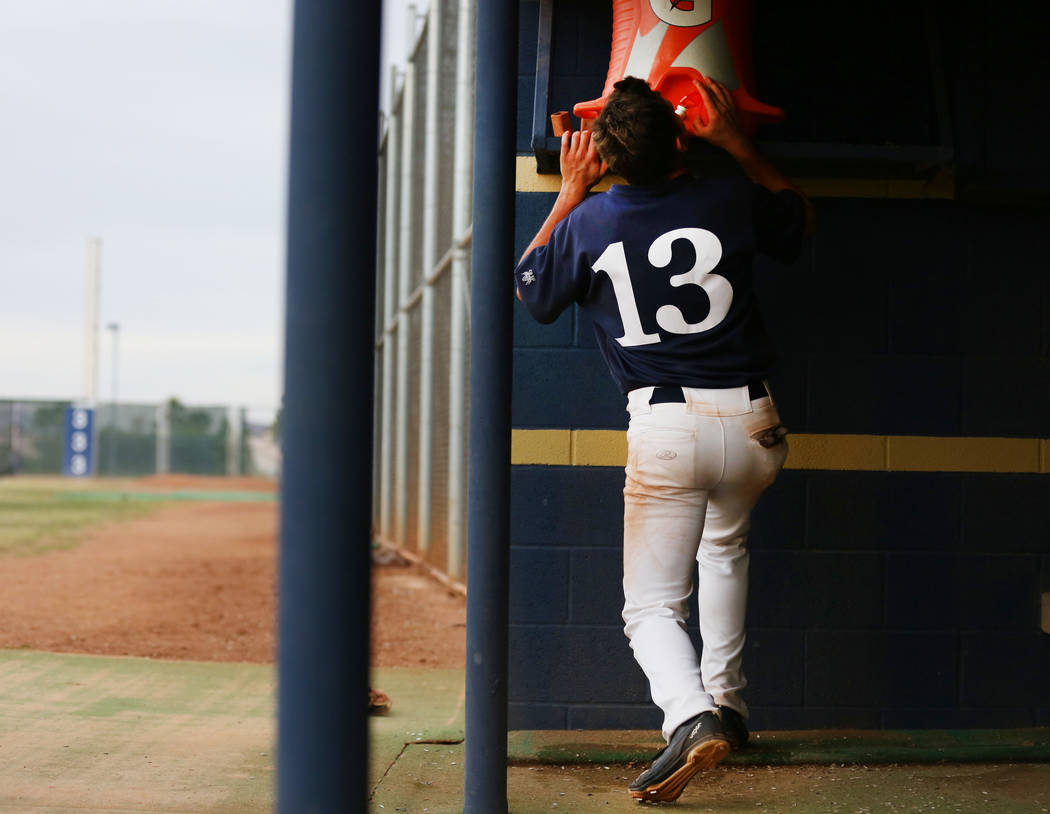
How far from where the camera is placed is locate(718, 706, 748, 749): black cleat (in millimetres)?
3689

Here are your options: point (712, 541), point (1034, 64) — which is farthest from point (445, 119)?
point (712, 541)

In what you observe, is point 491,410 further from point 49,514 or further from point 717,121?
point 49,514

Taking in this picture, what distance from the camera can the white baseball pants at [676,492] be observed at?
3221 millimetres

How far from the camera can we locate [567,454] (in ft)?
13.6

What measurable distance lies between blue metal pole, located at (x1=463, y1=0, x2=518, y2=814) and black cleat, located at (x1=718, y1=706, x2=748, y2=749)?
888 millimetres

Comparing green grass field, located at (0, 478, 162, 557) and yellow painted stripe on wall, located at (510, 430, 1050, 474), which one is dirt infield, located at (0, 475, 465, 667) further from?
yellow painted stripe on wall, located at (510, 430, 1050, 474)

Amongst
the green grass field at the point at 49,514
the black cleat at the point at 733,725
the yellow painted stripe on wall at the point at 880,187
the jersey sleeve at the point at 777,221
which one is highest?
the yellow painted stripe on wall at the point at 880,187

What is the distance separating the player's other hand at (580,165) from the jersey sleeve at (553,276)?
0.45 ft

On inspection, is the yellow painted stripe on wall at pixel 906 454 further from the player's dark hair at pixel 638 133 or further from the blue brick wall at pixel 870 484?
the player's dark hair at pixel 638 133

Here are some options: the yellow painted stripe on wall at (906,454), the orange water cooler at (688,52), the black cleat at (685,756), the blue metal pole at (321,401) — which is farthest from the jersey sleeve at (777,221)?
the blue metal pole at (321,401)

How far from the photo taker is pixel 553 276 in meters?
3.38

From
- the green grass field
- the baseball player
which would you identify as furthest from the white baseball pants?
the green grass field

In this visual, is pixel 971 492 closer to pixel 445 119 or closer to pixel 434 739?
pixel 434 739

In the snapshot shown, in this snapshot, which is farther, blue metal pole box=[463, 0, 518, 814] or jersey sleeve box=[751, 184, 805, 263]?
jersey sleeve box=[751, 184, 805, 263]
